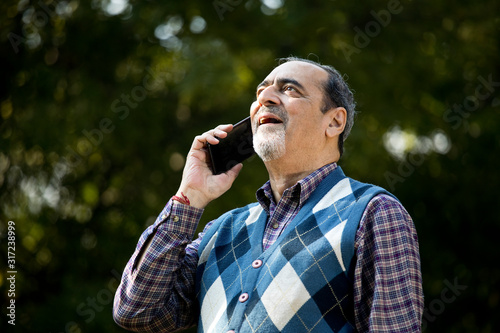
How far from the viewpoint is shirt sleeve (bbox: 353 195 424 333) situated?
183cm

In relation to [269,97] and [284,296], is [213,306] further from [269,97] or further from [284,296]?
[269,97]

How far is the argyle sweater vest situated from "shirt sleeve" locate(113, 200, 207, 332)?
0.39 feet

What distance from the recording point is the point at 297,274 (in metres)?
1.99

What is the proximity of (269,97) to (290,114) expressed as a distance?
0.35ft

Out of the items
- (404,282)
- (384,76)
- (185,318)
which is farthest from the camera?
(384,76)

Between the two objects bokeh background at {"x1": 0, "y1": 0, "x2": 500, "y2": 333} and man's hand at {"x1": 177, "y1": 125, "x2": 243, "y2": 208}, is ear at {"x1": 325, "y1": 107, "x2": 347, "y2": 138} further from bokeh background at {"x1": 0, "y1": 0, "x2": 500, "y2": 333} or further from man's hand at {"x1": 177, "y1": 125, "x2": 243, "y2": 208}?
bokeh background at {"x1": 0, "y1": 0, "x2": 500, "y2": 333}

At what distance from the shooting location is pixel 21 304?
658 centimetres

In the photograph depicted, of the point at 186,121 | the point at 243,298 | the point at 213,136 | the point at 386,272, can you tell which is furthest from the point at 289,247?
the point at 186,121

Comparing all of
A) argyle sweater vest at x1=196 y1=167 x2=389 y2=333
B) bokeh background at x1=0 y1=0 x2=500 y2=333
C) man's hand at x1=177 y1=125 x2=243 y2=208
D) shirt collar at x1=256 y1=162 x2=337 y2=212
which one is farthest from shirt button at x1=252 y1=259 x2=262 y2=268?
bokeh background at x1=0 y1=0 x2=500 y2=333

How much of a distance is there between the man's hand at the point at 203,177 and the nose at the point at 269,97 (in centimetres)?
18

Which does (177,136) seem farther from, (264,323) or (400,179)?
(264,323)

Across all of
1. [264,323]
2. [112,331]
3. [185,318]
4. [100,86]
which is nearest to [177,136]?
[100,86]

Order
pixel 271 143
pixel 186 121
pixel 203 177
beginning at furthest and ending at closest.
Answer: pixel 186 121, pixel 203 177, pixel 271 143

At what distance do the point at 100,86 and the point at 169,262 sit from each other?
15.1ft
